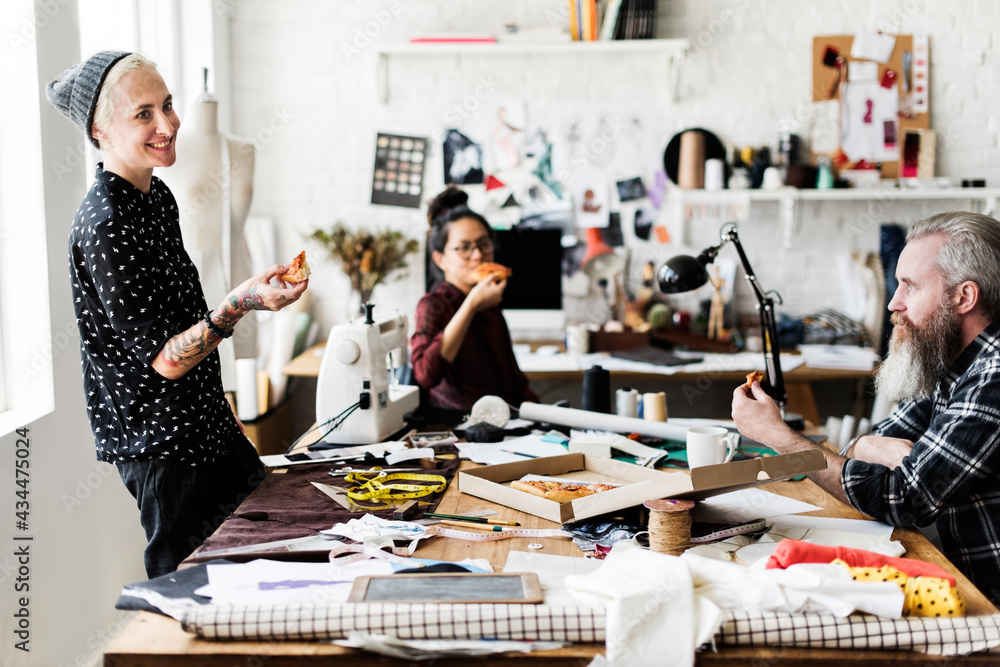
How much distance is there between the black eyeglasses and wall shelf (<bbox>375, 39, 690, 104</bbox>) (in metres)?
1.42

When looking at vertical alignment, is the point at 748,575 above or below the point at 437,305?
below

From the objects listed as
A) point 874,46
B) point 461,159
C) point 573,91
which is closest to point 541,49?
point 573,91

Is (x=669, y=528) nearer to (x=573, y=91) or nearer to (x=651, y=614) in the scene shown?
(x=651, y=614)

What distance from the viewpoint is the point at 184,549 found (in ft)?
6.15

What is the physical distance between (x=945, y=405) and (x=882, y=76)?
2.82 m

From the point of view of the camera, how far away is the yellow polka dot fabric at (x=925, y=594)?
119cm

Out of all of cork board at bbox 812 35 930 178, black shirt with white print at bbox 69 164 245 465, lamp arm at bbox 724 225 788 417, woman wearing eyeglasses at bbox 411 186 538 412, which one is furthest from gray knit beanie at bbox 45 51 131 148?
cork board at bbox 812 35 930 178

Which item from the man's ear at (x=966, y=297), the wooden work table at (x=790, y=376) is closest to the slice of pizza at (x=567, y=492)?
the man's ear at (x=966, y=297)

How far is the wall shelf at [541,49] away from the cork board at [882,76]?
0.66 m

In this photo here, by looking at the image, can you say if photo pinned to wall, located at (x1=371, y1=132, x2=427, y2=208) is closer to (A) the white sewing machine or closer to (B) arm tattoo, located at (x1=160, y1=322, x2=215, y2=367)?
(A) the white sewing machine

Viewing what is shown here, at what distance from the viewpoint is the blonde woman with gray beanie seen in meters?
1.71

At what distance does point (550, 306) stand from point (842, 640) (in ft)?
9.60

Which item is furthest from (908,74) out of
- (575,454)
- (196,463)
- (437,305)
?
(196,463)

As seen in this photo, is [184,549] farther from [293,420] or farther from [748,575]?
[293,420]
